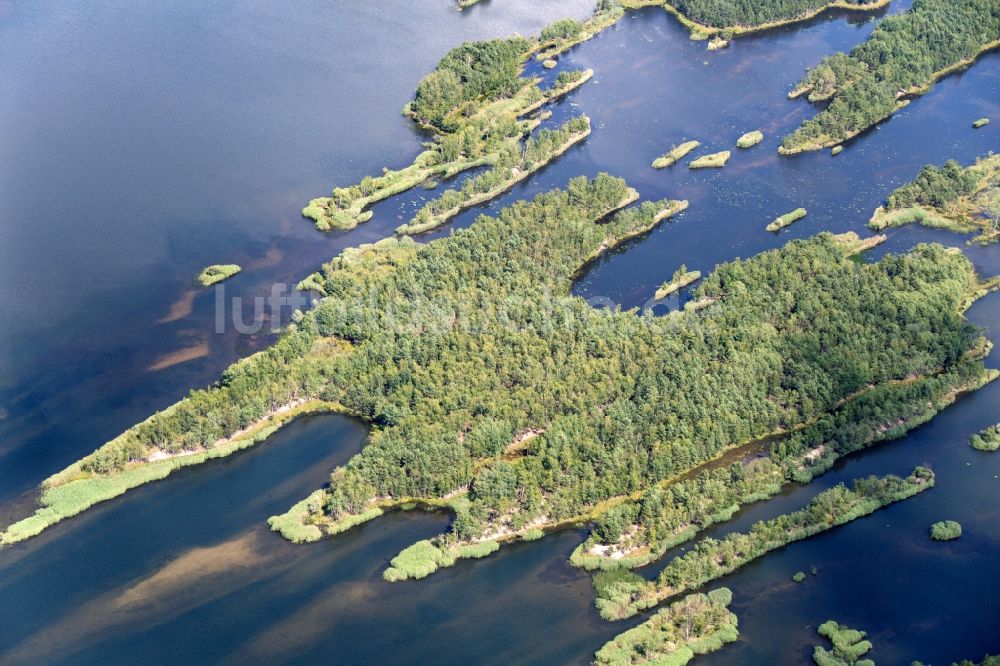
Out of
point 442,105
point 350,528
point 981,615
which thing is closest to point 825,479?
point 981,615

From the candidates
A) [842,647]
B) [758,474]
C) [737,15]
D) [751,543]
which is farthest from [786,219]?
[842,647]

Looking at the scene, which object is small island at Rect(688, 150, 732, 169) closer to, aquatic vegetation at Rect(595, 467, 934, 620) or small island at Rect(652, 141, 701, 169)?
small island at Rect(652, 141, 701, 169)

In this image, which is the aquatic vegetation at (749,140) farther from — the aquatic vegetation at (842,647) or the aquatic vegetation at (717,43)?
the aquatic vegetation at (842,647)

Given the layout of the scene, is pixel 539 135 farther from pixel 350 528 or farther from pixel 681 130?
pixel 350 528

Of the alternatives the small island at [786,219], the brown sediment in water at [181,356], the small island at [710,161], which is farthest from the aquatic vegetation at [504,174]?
the small island at [786,219]

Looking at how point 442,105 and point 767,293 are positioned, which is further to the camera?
point 442,105
